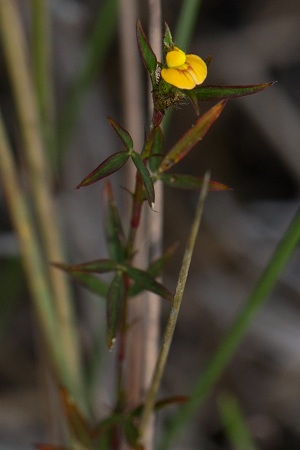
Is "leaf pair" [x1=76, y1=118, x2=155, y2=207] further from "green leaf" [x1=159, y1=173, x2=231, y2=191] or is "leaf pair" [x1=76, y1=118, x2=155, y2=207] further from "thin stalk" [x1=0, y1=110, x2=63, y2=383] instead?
"thin stalk" [x1=0, y1=110, x2=63, y2=383]

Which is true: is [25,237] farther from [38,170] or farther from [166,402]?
[166,402]

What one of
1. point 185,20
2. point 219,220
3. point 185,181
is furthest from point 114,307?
point 219,220

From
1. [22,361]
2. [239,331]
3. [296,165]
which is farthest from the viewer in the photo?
[22,361]

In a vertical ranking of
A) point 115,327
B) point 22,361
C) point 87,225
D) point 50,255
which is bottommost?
point 22,361

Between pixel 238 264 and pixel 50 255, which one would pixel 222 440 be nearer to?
pixel 238 264

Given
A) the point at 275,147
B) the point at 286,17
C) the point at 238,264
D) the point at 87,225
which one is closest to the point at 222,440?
the point at 238,264

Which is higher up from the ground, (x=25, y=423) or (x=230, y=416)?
(x=230, y=416)

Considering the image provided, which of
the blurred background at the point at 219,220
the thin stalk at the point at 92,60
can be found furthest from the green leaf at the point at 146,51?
the blurred background at the point at 219,220

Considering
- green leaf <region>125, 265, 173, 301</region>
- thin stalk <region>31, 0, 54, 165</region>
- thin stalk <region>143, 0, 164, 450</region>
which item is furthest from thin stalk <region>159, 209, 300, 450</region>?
thin stalk <region>31, 0, 54, 165</region>
